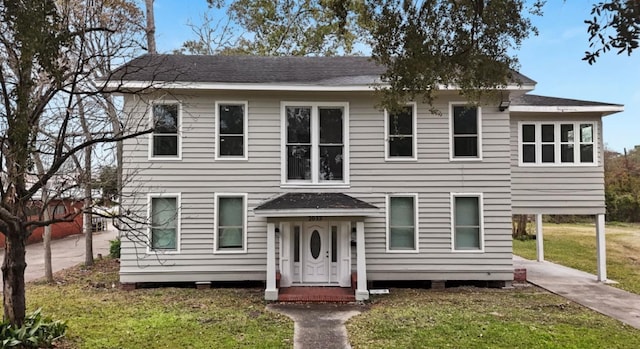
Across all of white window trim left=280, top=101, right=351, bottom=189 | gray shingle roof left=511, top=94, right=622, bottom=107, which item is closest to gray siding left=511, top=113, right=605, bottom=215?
gray shingle roof left=511, top=94, right=622, bottom=107

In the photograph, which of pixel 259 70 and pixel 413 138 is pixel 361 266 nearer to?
pixel 413 138

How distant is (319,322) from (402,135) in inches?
220

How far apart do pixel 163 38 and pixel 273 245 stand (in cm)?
838

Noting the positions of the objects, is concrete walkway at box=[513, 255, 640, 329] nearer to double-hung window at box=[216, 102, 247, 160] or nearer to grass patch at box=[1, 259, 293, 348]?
grass patch at box=[1, 259, 293, 348]

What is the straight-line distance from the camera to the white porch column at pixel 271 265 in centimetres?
970

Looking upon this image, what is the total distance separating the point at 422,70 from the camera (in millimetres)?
6809

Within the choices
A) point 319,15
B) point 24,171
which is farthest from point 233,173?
point 319,15

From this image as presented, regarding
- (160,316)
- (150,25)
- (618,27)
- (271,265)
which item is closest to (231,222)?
(271,265)

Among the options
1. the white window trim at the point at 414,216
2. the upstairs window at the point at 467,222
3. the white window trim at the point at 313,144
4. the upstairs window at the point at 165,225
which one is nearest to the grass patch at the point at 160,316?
the upstairs window at the point at 165,225

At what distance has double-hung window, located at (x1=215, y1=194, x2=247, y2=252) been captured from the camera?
10.9 m

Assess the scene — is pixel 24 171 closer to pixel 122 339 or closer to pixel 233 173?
pixel 122 339

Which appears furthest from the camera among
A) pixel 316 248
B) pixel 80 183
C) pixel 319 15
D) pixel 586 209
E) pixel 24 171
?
pixel 319 15

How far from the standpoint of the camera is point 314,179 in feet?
36.6

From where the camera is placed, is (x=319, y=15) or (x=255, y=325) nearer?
(x=255, y=325)
